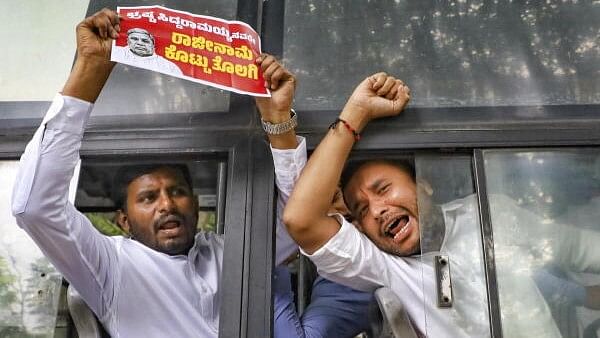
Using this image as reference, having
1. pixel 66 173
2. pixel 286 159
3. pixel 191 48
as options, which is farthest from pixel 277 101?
pixel 66 173

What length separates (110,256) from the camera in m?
2.06

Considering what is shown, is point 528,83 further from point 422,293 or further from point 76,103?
point 76,103

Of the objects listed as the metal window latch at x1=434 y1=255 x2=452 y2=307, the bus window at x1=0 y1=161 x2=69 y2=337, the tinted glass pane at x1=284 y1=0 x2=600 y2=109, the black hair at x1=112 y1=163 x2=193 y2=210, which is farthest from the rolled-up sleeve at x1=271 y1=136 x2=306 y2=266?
the bus window at x1=0 y1=161 x2=69 y2=337

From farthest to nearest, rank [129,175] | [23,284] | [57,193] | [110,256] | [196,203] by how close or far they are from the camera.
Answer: [196,203], [129,175], [110,256], [23,284], [57,193]

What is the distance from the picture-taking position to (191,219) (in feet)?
7.34

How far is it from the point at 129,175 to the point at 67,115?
1.19ft

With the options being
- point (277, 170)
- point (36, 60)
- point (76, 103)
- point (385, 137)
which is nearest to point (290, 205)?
point (277, 170)

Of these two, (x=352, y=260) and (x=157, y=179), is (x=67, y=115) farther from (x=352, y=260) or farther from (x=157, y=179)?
(x=352, y=260)

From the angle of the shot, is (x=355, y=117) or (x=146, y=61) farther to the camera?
(x=355, y=117)

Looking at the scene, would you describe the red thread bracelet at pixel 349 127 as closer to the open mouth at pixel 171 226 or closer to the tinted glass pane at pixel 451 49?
the tinted glass pane at pixel 451 49

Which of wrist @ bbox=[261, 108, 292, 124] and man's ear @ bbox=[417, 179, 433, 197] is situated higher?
wrist @ bbox=[261, 108, 292, 124]

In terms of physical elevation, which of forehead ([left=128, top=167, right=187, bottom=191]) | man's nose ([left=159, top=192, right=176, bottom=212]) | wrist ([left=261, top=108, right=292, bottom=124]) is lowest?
man's nose ([left=159, top=192, right=176, bottom=212])

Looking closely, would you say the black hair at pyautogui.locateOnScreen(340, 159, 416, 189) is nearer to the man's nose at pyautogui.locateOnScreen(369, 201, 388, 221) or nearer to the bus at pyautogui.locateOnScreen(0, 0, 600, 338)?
the bus at pyautogui.locateOnScreen(0, 0, 600, 338)

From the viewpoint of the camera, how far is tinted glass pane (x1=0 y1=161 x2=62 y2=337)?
1904mm
